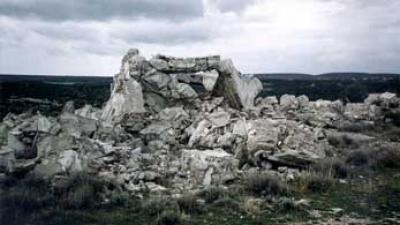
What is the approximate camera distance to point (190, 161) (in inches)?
530

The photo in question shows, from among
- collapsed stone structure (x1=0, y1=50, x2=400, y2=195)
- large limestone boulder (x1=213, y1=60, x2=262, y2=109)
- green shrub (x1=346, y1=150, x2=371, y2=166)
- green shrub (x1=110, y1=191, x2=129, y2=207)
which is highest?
large limestone boulder (x1=213, y1=60, x2=262, y2=109)

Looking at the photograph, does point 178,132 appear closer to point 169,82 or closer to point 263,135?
point 169,82

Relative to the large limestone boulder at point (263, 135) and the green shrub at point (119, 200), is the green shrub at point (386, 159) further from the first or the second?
the green shrub at point (119, 200)

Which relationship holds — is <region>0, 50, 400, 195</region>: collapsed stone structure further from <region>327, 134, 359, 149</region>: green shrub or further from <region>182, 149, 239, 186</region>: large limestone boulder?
<region>327, 134, 359, 149</region>: green shrub

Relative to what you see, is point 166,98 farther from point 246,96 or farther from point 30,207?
point 30,207

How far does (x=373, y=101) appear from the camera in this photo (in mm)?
26250

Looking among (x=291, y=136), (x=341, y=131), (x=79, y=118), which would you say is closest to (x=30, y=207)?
(x=79, y=118)

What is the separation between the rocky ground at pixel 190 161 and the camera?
33.6ft

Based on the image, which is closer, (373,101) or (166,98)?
(166,98)

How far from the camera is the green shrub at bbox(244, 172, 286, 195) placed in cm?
1159

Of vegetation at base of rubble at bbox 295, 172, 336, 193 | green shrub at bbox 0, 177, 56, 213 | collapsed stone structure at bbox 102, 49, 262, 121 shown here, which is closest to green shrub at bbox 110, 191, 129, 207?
green shrub at bbox 0, 177, 56, 213

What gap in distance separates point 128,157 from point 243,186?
11.7 feet

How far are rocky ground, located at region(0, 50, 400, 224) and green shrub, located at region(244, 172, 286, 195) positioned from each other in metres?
0.02

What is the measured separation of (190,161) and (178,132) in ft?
15.4
